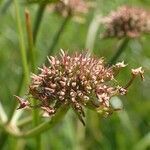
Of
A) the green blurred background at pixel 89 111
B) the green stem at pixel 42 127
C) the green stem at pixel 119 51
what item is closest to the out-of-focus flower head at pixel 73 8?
the green blurred background at pixel 89 111

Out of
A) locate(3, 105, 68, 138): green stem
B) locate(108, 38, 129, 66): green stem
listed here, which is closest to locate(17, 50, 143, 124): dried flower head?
locate(3, 105, 68, 138): green stem

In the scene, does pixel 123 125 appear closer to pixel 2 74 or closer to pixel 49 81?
pixel 2 74

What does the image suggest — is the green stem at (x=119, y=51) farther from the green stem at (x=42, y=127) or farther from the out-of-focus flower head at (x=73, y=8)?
the green stem at (x=42, y=127)

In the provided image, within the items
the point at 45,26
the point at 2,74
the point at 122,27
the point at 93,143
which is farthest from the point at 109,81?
the point at 45,26

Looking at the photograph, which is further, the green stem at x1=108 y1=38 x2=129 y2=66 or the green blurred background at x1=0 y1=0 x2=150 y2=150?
the green blurred background at x1=0 y1=0 x2=150 y2=150

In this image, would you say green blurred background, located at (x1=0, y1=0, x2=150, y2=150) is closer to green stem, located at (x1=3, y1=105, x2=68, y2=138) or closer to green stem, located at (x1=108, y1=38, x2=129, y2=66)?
green stem, located at (x1=108, y1=38, x2=129, y2=66)

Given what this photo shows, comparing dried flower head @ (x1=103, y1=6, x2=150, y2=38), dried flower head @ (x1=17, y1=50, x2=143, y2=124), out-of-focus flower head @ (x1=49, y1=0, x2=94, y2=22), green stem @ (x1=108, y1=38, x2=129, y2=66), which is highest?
out-of-focus flower head @ (x1=49, y1=0, x2=94, y2=22)

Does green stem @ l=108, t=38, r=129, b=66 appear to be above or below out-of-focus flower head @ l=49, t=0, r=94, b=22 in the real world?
below

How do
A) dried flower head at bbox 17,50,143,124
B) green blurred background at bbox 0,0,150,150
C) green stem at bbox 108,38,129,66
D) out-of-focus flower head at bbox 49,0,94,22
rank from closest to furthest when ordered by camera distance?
1. dried flower head at bbox 17,50,143,124
2. green stem at bbox 108,38,129,66
3. out-of-focus flower head at bbox 49,0,94,22
4. green blurred background at bbox 0,0,150,150
